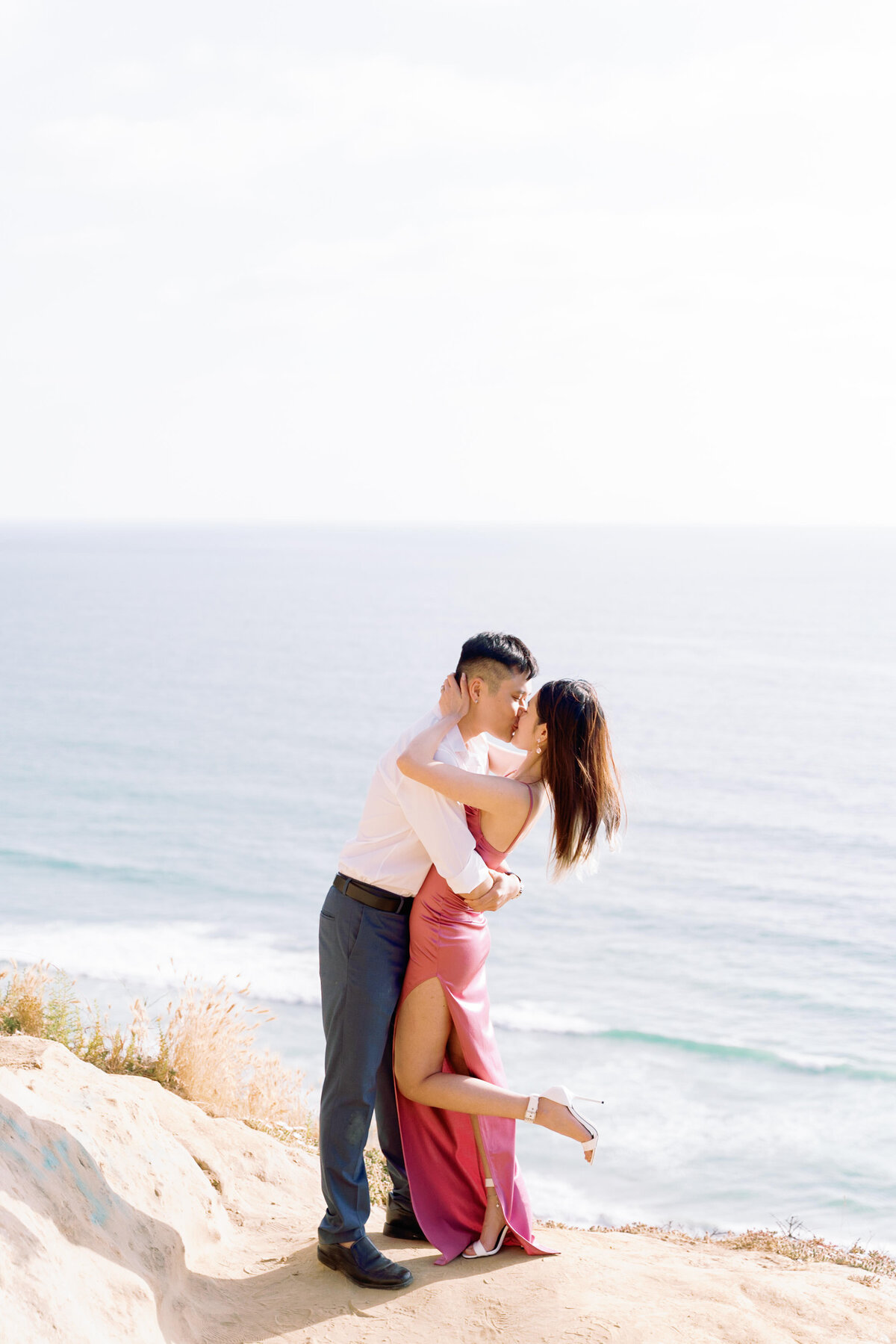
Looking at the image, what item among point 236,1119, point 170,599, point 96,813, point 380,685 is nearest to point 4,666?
point 380,685

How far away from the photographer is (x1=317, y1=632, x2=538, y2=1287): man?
4.68 meters

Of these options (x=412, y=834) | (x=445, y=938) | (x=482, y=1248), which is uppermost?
(x=412, y=834)

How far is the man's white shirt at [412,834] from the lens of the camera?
462 cm

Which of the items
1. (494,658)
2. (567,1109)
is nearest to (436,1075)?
(567,1109)

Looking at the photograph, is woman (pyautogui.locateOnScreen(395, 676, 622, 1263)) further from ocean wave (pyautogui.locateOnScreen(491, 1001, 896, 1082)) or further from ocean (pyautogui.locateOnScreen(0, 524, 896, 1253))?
ocean wave (pyautogui.locateOnScreen(491, 1001, 896, 1082))

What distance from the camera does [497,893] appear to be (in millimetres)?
4742

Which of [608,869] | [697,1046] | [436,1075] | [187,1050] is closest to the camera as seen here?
[436,1075]

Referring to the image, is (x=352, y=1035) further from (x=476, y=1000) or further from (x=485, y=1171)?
(x=485, y=1171)

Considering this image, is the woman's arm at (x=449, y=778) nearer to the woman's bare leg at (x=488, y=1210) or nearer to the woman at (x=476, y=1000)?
the woman at (x=476, y=1000)

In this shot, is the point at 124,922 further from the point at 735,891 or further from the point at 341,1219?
the point at 341,1219

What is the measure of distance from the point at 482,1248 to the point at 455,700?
2.43 meters

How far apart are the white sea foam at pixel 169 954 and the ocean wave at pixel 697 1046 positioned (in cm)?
419

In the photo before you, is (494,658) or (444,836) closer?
(444,836)

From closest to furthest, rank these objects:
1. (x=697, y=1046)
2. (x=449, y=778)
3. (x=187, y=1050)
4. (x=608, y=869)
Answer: (x=449, y=778) < (x=187, y=1050) < (x=697, y=1046) < (x=608, y=869)
